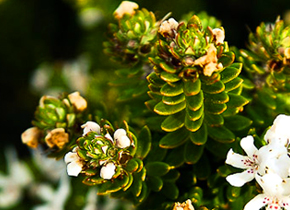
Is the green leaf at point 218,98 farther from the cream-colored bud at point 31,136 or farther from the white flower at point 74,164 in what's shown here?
the cream-colored bud at point 31,136

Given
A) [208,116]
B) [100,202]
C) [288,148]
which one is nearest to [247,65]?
[208,116]

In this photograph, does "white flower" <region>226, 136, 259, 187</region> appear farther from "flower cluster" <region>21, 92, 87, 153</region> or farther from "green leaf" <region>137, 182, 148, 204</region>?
"flower cluster" <region>21, 92, 87, 153</region>

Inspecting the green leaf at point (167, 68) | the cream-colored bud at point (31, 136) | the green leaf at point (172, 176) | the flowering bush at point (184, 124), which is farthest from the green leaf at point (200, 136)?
the cream-colored bud at point (31, 136)

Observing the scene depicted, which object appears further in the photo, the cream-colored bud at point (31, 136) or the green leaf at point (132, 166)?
the cream-colored bud at point (31, 136)

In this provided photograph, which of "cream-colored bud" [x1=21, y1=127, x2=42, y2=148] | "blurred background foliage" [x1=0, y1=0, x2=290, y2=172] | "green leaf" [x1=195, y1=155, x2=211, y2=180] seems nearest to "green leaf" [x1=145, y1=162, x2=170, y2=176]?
"green leaf" [x1=195, y1=155, x2=211, y2=180]

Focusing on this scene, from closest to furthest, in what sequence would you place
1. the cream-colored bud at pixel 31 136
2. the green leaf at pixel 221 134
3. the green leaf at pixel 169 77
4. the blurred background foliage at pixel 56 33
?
the green leaf at pixel 169 77, the green leaf at pixel 221 134, the cream-colored bud at pixel 31 136, the blurred background foliage at pixel 56 33

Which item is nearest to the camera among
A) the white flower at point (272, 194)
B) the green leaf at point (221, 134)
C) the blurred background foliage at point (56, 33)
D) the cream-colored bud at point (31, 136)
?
the white flower at point (272, 194)

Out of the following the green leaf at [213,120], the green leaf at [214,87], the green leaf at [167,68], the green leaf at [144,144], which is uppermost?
the green leaf at [167,68]
